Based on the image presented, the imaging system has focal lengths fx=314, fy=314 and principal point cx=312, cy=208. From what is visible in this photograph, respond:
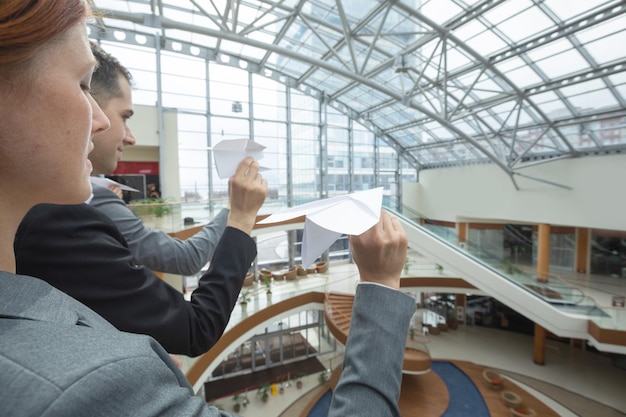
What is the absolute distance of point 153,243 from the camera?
5.04 ft

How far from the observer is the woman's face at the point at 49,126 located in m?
0.57

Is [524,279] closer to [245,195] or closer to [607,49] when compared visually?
[607,49]

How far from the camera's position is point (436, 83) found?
43.1 ft

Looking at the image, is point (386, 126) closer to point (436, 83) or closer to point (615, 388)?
point (436, 83)

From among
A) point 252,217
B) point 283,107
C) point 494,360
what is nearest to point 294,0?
point 283,107

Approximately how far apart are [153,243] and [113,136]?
59cm

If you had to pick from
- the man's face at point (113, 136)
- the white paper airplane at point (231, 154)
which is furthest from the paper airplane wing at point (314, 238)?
the man's face at point (113, 136)

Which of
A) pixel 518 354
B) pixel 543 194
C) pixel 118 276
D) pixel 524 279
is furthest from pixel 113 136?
pixel 518 354

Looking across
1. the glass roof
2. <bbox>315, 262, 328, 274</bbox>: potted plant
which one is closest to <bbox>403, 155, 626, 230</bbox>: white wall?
the glass roof

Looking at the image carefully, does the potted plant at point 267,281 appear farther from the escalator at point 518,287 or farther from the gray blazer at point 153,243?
the gray blazer at point 153,243

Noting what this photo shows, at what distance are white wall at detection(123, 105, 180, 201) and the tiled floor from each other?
19.4 ft

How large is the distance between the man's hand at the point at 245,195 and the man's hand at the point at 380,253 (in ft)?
2.02

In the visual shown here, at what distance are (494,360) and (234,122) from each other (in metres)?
15.7

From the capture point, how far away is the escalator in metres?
10.1
